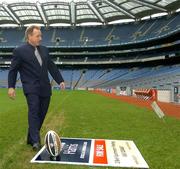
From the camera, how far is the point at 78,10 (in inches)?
2618

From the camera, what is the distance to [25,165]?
5109mm

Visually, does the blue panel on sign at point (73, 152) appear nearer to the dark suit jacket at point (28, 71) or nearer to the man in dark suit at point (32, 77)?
the man in dark suit at point (32, 77)

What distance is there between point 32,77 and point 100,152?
203cm

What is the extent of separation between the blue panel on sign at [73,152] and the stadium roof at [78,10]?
51309 millimetres

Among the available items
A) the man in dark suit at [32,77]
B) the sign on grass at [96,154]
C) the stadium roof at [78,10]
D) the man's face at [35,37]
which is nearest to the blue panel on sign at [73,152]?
the sign on grass at [96,154]

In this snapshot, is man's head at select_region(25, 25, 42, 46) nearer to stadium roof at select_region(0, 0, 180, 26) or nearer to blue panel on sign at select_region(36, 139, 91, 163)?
blue panel on sign at select_region(36, 139, 91, 163)

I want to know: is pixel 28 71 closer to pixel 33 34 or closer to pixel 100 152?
pixel 33 34

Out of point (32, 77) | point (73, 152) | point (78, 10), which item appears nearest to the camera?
point (73, 152)

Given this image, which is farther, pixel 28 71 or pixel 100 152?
pixel 28 71

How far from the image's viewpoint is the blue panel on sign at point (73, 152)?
18.3 feet

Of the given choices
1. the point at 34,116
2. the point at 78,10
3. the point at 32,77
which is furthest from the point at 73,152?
the point at 78,10

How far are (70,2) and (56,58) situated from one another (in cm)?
2788

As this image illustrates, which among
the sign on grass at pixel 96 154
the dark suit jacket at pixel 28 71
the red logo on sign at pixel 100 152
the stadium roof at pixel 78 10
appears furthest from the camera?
the stadium roof at pixel 78 10

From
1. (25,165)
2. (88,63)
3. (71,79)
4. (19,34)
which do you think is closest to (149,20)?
(88,63)
